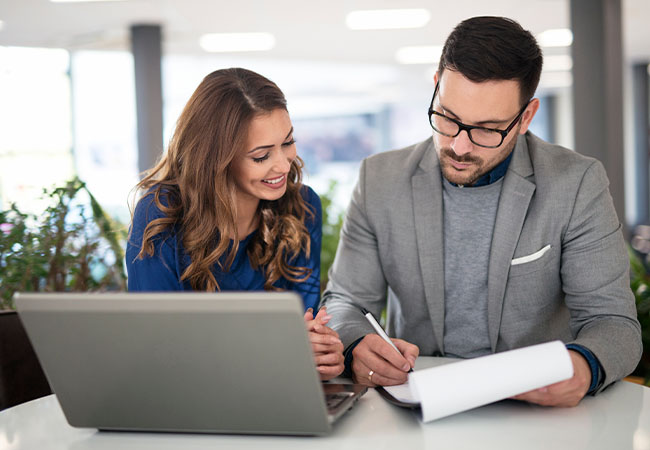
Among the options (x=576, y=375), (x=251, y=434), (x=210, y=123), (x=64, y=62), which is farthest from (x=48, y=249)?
(x=64, y=62)

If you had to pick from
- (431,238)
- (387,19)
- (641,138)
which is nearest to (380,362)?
(431,238)

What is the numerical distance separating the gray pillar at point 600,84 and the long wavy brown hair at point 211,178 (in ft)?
13.9

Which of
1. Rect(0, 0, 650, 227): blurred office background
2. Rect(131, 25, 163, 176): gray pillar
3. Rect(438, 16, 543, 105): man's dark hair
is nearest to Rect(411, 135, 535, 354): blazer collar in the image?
Rect(438, 16, 543, 105): man's dark hair

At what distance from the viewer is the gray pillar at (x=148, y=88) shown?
688 centimetres

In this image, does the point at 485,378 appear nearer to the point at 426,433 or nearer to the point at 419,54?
the point at 426,433

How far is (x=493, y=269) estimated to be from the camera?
166 cm

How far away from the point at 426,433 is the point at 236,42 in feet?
23.9

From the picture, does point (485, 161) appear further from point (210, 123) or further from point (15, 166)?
point (15, 166)

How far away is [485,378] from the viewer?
39.8 inches

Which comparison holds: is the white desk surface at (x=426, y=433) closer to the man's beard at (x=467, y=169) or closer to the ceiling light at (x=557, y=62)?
the man's beard at (x=467, y=169)

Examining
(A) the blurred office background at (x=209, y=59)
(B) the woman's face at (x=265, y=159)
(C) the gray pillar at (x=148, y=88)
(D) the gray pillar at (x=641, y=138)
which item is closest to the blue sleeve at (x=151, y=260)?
(B) the woman's face at (x=265, y=159)

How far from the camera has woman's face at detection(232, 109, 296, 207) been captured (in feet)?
5.86

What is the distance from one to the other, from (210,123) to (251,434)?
101 centimetres

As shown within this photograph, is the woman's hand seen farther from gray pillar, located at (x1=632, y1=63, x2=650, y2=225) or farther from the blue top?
gray pillar, located at (x1=632, y1=63, x2=650, y2=225)
